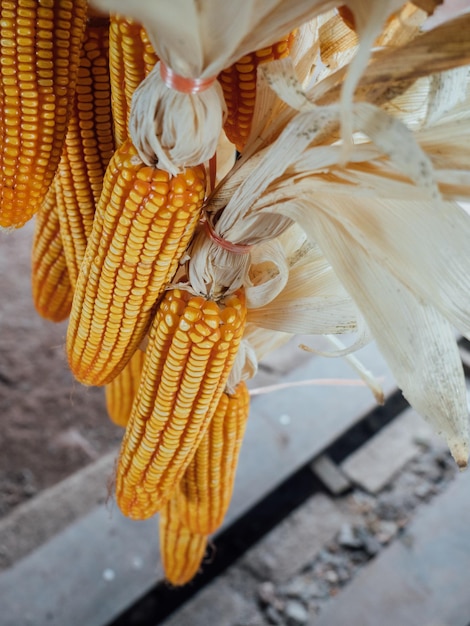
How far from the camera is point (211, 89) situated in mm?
508

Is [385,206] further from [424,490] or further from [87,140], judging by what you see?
[424,490]

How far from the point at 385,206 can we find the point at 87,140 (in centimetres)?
37

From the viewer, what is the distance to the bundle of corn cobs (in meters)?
0.46

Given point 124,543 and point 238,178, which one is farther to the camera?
point 124,543

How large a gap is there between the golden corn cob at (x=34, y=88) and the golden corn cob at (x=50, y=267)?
19 centimetres

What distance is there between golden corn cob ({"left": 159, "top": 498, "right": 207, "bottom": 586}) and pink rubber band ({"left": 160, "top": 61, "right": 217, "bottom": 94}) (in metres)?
0.87

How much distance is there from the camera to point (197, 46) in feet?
1.49

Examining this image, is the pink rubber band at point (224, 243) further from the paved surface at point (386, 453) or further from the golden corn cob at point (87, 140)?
the paved surface at point (386, 453)

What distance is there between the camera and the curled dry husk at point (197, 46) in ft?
1.36

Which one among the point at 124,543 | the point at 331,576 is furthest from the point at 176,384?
the point at 331,576

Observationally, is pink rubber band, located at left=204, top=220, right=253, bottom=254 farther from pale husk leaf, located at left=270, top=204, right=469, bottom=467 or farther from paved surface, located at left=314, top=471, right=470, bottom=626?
paved surface, located at left=314, top=471, right=470, bottom=626

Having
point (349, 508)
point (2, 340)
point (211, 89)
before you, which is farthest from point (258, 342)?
point (2, 340)

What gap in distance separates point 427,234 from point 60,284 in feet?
2.27

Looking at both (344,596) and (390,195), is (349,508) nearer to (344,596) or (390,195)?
(344,596)
